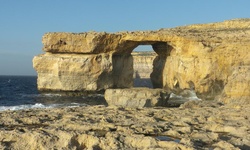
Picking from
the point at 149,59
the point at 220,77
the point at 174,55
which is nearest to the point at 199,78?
the point at 220,77

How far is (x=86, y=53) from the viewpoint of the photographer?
35688 mm

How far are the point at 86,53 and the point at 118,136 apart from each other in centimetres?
2825

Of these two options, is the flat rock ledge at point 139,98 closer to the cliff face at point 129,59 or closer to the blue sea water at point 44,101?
the blue sea water at point 44,101

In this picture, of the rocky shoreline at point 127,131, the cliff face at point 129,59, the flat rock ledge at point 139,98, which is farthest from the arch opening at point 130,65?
the rocky shoreline at point 127,131

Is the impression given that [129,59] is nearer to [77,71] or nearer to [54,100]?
[77,71]

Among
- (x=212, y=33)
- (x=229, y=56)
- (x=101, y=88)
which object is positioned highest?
(x=212, y=33)

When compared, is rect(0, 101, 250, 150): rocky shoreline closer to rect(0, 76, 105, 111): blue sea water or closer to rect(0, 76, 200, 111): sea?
rect(0, 76, 200, 111): sea

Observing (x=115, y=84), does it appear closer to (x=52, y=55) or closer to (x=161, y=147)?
(x=52, y=55)

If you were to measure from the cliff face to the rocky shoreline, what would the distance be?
18.4 m

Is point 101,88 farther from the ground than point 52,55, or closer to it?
closer to it

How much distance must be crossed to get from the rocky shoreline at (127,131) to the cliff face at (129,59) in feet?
60.4

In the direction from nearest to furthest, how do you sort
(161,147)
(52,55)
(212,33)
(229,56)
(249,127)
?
(161,147) < (249,127) < (229,56) < (212,33) < (52,55)

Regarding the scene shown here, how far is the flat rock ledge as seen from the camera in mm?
21328

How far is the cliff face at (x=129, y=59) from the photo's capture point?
30.6m
